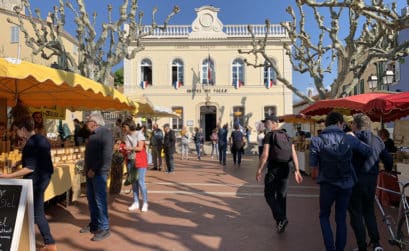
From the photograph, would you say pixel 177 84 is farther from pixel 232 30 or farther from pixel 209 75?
pixel 232 30

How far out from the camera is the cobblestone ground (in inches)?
191

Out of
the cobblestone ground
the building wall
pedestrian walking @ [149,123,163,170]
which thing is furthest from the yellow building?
the cobblestone ground

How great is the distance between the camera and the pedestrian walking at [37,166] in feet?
13.7

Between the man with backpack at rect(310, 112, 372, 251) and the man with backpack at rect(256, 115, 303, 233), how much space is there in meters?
1.18

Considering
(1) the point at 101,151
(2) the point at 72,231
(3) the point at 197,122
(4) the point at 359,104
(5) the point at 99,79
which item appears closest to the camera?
(1) the point at 101,151

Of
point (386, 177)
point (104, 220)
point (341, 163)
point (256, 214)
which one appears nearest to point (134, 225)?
point (104, 220)

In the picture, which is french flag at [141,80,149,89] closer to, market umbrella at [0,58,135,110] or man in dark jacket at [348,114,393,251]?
market umbrella at [0,58,135,110]

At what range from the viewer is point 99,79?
15914mm

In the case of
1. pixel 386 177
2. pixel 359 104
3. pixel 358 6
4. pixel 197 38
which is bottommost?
pixel 386 177

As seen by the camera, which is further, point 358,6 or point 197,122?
point 197,122

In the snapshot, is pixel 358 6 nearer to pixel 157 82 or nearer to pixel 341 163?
pixel 341 163

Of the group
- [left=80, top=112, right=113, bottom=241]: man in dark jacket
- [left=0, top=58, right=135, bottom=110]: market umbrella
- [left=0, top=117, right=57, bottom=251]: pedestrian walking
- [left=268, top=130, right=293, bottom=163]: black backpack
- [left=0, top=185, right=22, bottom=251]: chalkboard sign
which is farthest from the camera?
[left=268, top=130, right=293, bottom=163]: black backpack

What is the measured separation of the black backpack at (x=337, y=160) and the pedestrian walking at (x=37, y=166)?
322 cm

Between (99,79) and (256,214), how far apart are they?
449 inches
